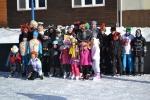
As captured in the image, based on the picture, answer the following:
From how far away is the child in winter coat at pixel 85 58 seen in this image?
953cm

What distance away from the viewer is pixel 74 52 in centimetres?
964

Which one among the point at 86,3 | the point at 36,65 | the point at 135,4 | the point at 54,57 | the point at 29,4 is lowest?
the point at 36,65

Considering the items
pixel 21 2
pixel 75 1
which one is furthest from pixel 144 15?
pixel 21 2

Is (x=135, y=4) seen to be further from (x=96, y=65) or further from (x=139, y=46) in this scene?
(x=96, y=65)

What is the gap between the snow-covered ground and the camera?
7.49m

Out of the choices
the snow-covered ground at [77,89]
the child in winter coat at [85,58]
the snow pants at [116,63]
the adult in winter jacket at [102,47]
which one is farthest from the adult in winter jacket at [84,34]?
the snow-covered ground at [77,89]

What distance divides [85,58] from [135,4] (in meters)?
8.90

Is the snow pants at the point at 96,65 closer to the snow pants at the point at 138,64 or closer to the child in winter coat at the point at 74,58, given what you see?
the child in winter coat at the point at 74,58

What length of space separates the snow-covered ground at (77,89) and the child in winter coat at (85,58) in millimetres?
482

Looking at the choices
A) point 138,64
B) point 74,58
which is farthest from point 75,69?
point 138,64

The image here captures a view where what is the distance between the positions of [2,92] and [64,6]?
437 inches

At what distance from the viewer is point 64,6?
60.9 ft

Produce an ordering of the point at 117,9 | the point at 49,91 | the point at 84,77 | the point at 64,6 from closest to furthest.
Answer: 1. the point at 49,91
2. the point at 84,77
3. the point at 117,9
4. the point at 64,6

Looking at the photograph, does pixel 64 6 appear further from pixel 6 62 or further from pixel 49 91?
pixel 49 91
